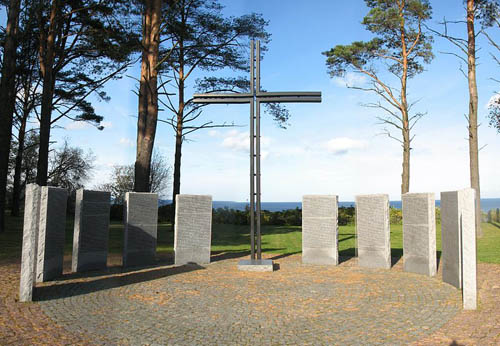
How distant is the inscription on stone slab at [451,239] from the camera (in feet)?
22.9

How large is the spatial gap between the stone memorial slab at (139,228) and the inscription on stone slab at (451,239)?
627cm

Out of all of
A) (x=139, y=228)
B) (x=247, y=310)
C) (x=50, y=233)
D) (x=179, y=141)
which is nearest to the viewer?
(x=247, y=310)

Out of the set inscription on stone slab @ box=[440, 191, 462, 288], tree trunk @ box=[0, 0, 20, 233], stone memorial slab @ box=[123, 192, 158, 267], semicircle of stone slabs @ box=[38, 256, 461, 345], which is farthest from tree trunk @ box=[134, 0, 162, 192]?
inscription on stone slab @ box=[440, 191, 462, 288]

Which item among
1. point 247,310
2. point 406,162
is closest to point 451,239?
point 247,310

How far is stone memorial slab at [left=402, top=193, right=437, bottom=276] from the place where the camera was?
28.6 feet

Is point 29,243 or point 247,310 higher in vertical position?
point 29,243

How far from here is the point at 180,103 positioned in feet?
64.7

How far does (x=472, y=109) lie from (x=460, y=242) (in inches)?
435

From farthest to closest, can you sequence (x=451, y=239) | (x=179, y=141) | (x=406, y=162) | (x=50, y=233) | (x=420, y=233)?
(x=406, y=162) → (x=179, y=141) → (x=420, y=233) → (x=50, y=233) → (x=451, y=239)

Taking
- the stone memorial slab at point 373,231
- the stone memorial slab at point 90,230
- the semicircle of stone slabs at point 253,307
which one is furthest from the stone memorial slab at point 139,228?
the stone memorial slab at point 373,231

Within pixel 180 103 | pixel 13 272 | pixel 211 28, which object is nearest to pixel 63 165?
pixel 180 103

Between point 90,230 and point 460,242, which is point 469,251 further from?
point 90,230

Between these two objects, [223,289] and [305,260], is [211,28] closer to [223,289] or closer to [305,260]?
[305,260]

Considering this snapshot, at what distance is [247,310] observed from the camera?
5.86 m
